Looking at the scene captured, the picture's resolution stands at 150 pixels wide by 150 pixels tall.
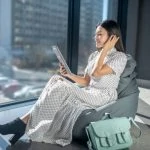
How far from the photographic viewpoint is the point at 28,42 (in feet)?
12.9

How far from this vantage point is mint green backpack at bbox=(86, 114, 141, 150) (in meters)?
2.46

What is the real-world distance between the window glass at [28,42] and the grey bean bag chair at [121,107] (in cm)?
145

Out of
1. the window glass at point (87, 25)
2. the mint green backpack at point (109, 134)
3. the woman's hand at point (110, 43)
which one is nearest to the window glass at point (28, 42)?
the window glass at point (87, 25)

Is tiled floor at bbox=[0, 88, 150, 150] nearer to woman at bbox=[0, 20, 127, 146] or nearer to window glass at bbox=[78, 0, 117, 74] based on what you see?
woman at bbox=[0, 20, 127, 146]

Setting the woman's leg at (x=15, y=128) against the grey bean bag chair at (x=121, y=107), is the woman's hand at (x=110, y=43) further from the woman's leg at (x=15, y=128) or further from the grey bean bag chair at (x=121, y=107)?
the woman's leg at (x=15, y=128)

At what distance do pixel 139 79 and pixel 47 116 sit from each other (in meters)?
3.32

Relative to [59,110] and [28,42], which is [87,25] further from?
[59,110]

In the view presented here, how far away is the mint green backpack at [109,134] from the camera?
2455 mm

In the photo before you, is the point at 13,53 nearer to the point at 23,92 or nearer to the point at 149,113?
the point at 23,92

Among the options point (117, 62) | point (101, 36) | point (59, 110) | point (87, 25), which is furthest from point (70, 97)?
point (87, 25)

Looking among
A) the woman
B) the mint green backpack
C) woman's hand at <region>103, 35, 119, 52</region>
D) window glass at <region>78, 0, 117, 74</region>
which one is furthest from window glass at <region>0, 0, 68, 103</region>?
the mint green backpack

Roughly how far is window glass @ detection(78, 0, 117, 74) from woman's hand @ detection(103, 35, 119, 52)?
1.85m

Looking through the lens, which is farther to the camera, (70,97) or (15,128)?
(70,97)

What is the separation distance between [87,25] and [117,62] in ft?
7.00
